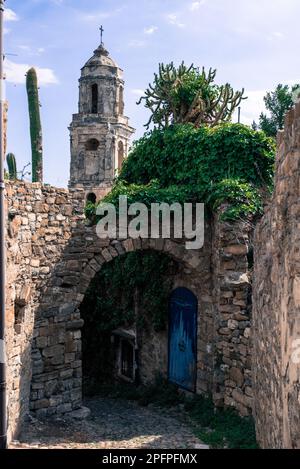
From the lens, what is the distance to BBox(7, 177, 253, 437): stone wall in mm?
7586

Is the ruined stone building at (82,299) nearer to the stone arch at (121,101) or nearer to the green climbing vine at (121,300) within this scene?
the green climbing vine at (121,300)

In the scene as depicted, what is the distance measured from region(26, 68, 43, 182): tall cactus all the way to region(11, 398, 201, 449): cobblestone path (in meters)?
13.6

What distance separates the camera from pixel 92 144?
28625 mm

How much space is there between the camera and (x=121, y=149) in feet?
97.1

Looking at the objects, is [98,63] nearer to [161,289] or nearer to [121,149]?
[121,149]

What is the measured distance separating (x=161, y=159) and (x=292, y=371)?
26.0 feet

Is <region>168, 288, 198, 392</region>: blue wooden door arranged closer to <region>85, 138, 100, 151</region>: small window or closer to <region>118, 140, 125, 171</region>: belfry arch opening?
<region>85, 138, 100, 151</region>: small window

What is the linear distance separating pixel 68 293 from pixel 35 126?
1446 cm

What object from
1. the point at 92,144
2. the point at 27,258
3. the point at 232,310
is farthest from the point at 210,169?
the point at 92,144

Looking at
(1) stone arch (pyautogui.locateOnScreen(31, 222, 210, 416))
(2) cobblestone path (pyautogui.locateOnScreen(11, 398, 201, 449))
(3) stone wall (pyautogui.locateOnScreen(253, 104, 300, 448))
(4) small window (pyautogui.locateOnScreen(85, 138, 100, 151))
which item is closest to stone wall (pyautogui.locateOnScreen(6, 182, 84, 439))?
(1) stone arch (pyautogui.locateOnScreen(31, 222, 210, 416))

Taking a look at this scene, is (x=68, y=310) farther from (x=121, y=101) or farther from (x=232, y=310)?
(x=121, y=101)

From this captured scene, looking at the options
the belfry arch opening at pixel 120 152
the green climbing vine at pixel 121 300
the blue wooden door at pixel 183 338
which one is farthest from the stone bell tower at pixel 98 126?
the blue wooden door at pixel 183 338

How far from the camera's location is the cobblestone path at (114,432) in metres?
7.14
